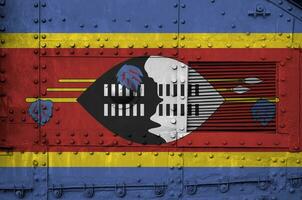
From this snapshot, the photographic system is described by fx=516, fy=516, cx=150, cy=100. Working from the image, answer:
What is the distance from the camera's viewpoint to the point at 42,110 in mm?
3535

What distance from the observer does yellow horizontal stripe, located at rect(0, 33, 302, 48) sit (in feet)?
11.5

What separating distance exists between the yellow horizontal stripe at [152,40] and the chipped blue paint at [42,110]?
0.39 m

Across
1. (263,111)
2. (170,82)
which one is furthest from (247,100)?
(170,82)

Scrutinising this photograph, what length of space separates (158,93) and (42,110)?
31.6 inches

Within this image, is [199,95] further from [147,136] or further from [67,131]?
[67,131]

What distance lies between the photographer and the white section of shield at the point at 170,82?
3500mm

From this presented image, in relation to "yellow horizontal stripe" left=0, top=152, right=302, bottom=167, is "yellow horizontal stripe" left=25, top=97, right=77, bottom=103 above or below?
above

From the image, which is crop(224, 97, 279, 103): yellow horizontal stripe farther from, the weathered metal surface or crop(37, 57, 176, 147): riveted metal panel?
crop(37, 57, 176, 147): riveted metal panel

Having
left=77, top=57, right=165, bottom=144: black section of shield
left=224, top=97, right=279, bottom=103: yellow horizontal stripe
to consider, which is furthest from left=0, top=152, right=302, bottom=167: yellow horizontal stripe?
left=224, top=97, right=279, bottom=103: yellow horizontal stripe

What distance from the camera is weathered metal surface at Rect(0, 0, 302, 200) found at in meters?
3.51

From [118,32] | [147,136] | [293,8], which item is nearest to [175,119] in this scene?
[147,136]

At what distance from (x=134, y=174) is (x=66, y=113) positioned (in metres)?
0.63

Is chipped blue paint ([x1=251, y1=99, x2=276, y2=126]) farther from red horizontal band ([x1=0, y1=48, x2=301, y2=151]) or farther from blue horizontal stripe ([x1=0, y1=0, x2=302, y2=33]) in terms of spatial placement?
blue horizontal stripe ([x1=0, y1=0, x2=302, y2=33])

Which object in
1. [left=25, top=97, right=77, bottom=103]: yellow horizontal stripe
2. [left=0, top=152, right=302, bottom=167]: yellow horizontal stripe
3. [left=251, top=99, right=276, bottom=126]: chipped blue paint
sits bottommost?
[left=0, top=152, right=302, bottom=167]: yellow horizontal stripe
